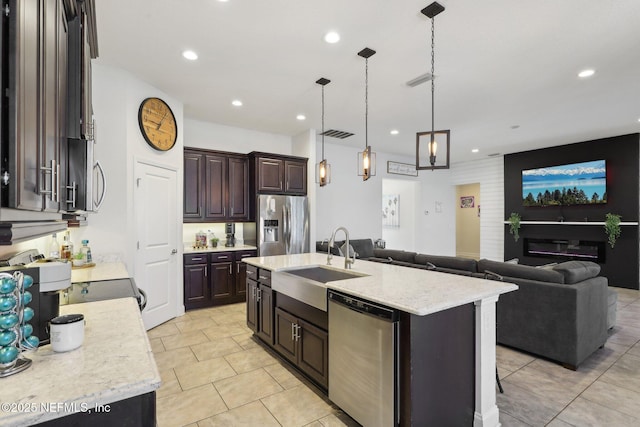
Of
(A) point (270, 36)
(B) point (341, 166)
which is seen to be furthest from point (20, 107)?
(B) point (341, 166)

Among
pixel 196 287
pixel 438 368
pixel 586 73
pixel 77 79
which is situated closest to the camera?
pixel 77 79

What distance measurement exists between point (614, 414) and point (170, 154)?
16.9ft

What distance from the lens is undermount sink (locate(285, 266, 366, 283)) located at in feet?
9.64

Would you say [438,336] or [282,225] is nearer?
[438,336]

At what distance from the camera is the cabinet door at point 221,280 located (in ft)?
15.7

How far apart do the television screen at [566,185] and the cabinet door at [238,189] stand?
6.63 meters

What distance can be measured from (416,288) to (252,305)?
6.91 feet

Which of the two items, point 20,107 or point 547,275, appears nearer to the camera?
point 20,107

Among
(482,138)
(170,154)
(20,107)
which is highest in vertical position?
(482,138)

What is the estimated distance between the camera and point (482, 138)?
637 centimetres

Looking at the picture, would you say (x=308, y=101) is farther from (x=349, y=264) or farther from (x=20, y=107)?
(x=20, y=107)

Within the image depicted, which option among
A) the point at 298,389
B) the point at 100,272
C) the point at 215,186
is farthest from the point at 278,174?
the point at 298,389

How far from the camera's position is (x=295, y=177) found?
5.59 metres

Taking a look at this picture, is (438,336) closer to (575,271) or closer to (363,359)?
(363,359)
